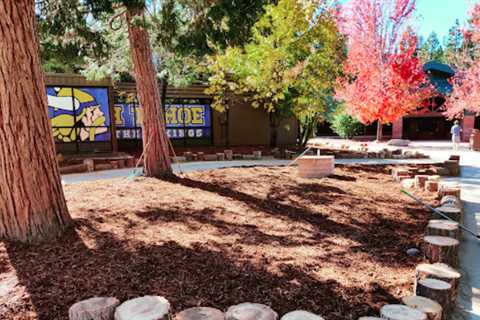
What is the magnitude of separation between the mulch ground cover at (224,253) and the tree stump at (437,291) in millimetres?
230

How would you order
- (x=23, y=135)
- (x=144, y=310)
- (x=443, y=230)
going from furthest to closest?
(x=443, y=230) → (x=23, y=135) → (x=144, y=310)

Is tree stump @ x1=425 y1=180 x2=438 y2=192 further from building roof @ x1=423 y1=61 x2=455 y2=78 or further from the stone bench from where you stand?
building roof @ x1=423 y1=61 x2=455 y2=78

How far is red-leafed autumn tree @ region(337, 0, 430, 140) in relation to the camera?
44.6ft

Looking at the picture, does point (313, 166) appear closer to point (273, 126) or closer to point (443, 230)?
point (443, 230)

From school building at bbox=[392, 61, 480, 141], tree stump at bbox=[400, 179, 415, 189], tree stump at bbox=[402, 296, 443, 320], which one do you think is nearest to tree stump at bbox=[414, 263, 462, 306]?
tree stump at bbox=[402, 296, 443, 320]

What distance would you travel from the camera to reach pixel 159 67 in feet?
40.9

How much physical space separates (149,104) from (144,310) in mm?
5758

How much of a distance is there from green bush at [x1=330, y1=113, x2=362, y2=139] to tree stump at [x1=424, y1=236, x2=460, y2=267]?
2041 centimetres

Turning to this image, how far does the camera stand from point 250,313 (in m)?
1.99

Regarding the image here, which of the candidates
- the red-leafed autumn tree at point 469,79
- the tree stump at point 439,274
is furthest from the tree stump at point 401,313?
the red-leafed autumn tree at point 469,79

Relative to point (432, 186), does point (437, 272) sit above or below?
below

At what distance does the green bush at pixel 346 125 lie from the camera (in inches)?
896

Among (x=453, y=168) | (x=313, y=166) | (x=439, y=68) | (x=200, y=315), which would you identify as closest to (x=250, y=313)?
(x=200, y=315)

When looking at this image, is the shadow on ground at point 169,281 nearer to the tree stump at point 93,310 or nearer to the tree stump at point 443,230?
the tree stump at point 93,310
